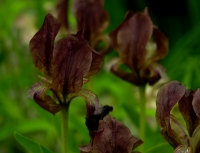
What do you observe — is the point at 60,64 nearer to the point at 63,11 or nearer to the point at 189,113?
the point at 189,113

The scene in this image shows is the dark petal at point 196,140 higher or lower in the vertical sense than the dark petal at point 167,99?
lower

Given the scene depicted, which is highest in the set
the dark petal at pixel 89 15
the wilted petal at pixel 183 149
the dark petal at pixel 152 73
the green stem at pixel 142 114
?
the dark petal at pixel 89 15

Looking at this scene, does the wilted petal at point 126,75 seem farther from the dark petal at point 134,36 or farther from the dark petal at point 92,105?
the dark petal at point 92,105

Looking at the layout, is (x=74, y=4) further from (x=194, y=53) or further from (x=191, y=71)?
(x=194, y=53)

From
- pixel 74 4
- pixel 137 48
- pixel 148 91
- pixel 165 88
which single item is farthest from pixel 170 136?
pixel 148 91

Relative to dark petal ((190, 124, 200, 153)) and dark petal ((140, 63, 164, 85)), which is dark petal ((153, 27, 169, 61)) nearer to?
dark petal ((140, 63, 164, 85))

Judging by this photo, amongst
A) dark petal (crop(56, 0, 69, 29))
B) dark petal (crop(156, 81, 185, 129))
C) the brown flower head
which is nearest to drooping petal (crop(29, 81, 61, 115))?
the brown flower head

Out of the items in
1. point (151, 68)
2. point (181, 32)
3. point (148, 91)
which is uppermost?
point (151, 68)

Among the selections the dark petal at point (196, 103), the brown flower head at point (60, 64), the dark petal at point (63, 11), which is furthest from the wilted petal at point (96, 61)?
the dark petal at point (63, 11)
